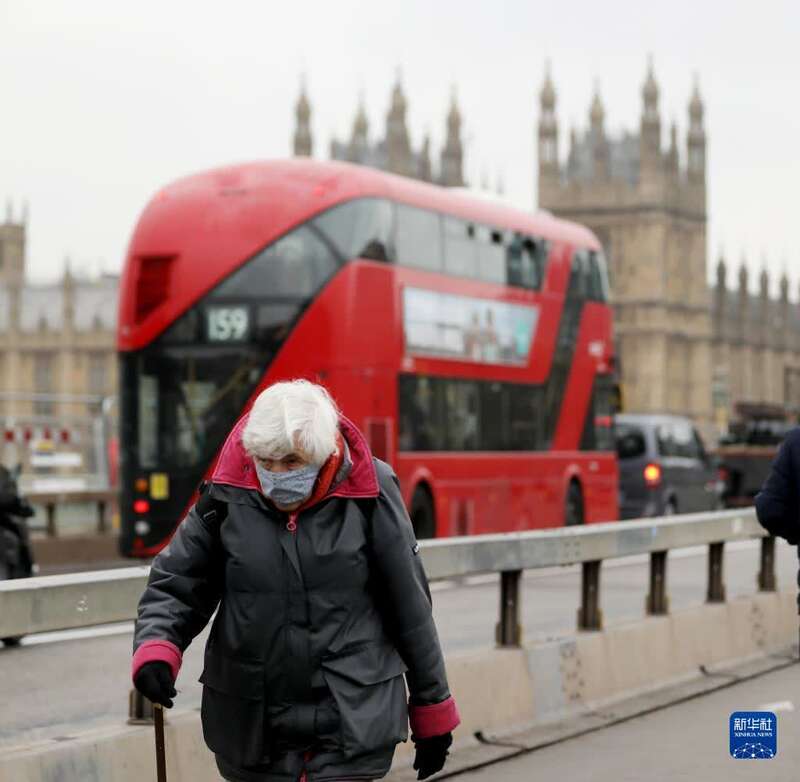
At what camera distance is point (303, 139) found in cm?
12000

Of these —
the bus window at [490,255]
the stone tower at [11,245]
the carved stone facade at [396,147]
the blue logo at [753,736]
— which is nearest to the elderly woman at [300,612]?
the blue logo at [753,736]

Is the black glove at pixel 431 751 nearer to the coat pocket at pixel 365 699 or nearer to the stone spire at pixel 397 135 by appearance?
the coat pocket at pixel 365 699

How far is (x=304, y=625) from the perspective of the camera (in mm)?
4309

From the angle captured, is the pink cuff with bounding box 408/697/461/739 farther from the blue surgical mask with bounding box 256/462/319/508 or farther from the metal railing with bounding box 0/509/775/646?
the metal railing with bounding box 0/509/775/646

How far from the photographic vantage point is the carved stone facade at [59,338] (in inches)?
5197

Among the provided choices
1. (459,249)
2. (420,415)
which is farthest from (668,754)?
(459,249)

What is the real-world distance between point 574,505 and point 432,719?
19.7 metres

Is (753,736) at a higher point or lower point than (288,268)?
lower

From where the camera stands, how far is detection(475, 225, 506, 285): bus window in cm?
2148

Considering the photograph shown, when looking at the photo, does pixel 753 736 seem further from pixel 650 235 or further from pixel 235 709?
pixel 650 235

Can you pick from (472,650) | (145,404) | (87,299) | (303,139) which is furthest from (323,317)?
(87,299)

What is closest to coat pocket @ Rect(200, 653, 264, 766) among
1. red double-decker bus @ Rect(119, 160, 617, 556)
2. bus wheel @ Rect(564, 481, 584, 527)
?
red double-decker bus @ Rect(119, 160, 617, 556)

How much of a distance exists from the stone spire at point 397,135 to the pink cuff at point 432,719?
111m

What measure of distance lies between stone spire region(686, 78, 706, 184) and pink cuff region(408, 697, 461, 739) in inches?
4964
